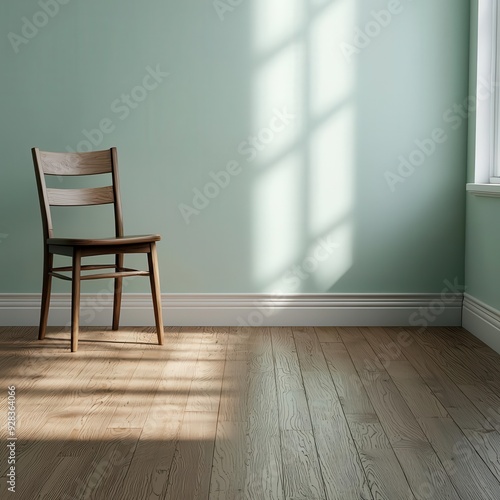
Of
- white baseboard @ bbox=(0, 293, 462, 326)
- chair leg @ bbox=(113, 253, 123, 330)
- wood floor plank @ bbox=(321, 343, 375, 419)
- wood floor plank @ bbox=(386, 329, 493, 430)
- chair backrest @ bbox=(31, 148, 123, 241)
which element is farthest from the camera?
white baseboard @ bbox=(0, 293, 462, 326)

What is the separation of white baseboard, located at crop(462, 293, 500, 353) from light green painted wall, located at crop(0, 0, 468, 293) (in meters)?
0.19

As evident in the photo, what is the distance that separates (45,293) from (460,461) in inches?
81.6

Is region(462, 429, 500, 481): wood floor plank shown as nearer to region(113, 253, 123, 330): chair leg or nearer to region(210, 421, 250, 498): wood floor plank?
region(210, 421, 250, 498): wood floor plank

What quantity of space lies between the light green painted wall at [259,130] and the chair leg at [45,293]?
1.06 ft

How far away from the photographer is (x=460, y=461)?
1.81 metres

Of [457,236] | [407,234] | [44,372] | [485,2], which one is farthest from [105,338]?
[485,2]

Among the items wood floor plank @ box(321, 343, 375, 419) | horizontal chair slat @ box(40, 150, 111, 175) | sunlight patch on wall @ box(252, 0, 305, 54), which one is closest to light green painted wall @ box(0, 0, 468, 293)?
sunlight patch on wall @ box(252, 0, 305, 54)

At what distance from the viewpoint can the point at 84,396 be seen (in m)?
2.40

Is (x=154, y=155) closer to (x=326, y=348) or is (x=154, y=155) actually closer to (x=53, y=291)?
(x=53, y=291)

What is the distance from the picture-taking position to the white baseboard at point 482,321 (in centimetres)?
302

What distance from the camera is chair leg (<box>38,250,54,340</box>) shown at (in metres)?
3.21

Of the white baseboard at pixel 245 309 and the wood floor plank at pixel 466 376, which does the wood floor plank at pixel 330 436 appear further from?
the white baseboard at pixel 245 309

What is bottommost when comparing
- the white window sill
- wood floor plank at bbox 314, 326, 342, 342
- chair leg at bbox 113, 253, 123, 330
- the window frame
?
wood floor plank at bbox 314, 326, 342, 342

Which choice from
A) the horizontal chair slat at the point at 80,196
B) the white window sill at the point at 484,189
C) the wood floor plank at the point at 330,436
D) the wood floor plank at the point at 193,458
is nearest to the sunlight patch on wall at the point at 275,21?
the horizontal chair slat at the point at 80,196
